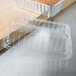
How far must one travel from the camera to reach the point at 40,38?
0.79 meters

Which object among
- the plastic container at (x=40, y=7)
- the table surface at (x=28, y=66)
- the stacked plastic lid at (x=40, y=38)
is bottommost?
the table surface at (x=28, y=66)

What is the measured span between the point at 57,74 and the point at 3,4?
552 millimetres

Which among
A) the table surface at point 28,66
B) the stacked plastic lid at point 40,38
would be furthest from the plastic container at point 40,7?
the table surface at point 28,66

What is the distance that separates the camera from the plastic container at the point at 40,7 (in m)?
0.82

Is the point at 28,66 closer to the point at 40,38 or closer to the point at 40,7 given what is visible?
A: the point at 40,38

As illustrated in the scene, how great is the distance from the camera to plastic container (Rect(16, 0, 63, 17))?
2.69ft

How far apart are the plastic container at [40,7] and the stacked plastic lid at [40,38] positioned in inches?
2.1

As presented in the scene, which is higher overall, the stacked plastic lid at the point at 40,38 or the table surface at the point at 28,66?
the stacked plastic lid at the point at 40,38

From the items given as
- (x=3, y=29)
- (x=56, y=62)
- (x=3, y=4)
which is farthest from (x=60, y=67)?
(x=3, y=4)

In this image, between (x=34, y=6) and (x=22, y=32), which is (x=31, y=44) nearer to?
(x=22, y=32)

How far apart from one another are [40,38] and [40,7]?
170 millimetres

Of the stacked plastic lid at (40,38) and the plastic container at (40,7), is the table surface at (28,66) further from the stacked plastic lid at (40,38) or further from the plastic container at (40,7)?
the plastic container at (40,7)

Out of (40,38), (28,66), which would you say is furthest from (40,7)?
(28,66)

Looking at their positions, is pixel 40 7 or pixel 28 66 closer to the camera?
pixel 28 66
